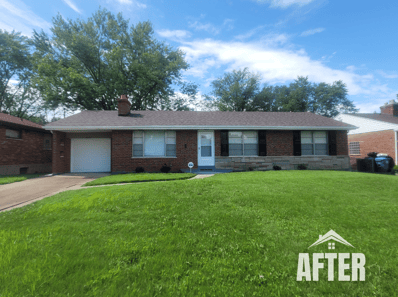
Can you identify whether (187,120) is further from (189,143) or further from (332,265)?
(332,265)

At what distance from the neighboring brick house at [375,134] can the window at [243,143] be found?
10187 millimetres

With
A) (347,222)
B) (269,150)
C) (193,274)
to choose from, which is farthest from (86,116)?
(347,222)

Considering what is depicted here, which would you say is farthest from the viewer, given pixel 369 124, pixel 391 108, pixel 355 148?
pixel 391 108

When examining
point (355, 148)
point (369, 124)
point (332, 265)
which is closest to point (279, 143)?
point (332, 265)

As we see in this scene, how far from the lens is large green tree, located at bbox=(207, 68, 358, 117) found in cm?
3181

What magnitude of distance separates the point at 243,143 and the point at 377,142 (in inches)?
624

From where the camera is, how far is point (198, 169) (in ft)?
39.2

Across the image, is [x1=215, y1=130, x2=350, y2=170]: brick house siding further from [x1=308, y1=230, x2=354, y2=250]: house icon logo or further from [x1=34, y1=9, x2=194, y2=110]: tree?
[x1=34, y1=9, x2=194, y2=110]: tree

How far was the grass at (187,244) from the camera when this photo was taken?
2035mm

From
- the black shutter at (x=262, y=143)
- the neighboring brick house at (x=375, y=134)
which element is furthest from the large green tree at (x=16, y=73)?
the neighboring brick house at (x=375, y=134)

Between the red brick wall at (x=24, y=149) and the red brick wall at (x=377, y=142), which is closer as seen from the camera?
the red brick wall at (x=24, y=149)

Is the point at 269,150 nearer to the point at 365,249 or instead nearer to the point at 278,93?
the point at 365,249

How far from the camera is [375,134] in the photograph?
733 inches

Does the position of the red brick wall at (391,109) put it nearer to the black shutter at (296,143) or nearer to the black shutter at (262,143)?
the black shutter at (296,143)
